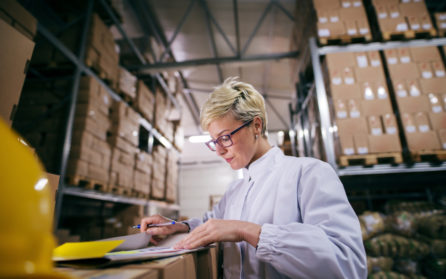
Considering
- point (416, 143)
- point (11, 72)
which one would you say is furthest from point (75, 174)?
point (416, 143)

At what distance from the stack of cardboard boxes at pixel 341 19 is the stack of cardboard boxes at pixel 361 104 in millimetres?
358

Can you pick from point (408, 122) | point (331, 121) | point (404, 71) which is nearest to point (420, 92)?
point (404, 71)

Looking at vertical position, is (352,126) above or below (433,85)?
below

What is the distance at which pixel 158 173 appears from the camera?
6125 millimetres

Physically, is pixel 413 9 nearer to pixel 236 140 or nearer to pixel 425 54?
pixel 425 54

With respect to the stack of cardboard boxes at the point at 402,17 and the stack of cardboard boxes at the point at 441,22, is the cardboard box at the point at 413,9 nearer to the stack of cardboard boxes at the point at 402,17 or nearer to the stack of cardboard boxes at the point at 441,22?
the stack of cardboard boxes at the point at 402,17

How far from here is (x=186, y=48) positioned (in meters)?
7.44

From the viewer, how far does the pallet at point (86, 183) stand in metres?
3.19

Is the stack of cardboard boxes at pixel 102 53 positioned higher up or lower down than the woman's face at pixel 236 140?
higher up

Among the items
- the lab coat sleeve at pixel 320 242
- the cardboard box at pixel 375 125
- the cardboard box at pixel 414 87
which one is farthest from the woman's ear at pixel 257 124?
the cardboard box at pixel 414 87

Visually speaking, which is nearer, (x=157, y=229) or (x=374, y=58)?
(x=157, y=229)

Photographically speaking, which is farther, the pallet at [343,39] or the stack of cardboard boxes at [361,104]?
the pallet at [343,39]

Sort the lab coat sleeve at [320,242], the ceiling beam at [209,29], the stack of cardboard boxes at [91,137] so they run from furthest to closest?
the ceiling beam at [209,29] → the stack of cardboard boxes at [91,137] → the lab coat sleeve at [320,242]

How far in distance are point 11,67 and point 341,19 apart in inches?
156
